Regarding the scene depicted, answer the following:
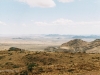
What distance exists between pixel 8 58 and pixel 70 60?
1210 cm

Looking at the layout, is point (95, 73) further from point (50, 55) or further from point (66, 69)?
point (50, 55)

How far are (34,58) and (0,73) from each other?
1737 cm

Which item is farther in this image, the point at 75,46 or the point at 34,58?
the point at 75,46

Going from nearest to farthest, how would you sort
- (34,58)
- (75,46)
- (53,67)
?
(53,67) → (34,58) → (75,46)

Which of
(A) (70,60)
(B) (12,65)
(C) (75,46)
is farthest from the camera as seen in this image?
(C) (75,46)

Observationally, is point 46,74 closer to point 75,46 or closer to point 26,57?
point 26,57

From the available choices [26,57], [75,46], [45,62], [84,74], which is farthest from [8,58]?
[75,46]

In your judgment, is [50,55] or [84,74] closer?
[84,74]

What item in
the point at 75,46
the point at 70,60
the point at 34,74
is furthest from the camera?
the point at 75,46

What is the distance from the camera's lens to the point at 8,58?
41.1m

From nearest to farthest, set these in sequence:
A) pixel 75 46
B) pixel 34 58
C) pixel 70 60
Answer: pixel 70 60, pixel 34 58, pixel 75 46

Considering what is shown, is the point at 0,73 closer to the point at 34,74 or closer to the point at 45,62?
the point at 34,74

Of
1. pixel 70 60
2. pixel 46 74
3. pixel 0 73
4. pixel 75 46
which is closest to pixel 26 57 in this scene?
pixel 70 60

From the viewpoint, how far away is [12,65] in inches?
1407
